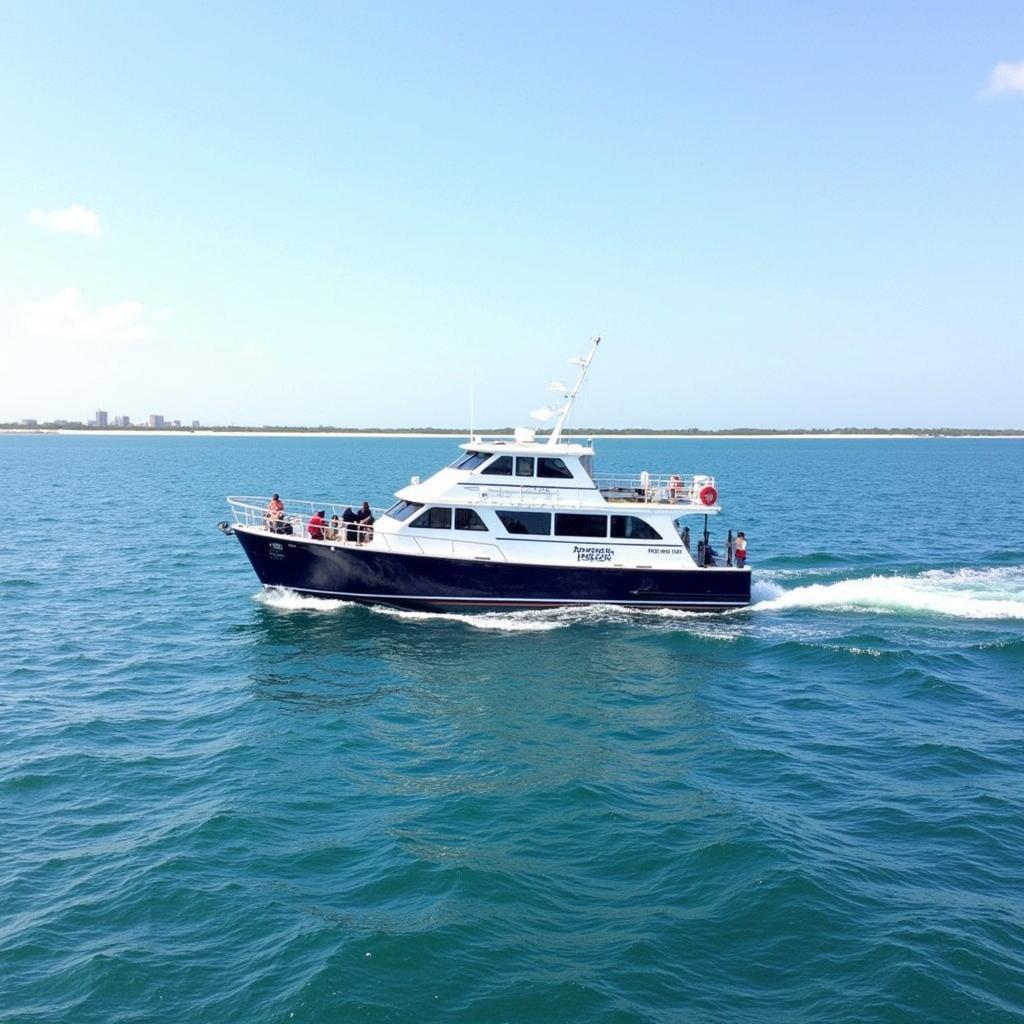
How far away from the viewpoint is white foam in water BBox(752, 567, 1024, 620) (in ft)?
77.6

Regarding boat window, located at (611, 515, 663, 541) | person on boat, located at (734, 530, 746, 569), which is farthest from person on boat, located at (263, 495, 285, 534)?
person on boat, located at (734, 530, 746, 569)

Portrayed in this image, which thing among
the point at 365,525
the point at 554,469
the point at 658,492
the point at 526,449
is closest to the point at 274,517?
the point at 365,525

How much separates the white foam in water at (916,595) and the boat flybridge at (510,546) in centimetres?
236

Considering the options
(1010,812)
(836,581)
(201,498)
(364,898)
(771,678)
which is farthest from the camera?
(201,498)

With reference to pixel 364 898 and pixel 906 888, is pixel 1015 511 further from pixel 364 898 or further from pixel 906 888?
pixel 364 898

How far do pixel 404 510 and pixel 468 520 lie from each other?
7.15 ft

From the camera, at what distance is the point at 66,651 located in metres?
19.6

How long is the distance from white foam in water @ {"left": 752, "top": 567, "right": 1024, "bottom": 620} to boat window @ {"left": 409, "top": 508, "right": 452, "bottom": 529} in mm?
9639

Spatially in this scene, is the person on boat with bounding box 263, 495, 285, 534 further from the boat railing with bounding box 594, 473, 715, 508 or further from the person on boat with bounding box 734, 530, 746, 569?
the person on boat with bounding box 734, 530, 746, 569

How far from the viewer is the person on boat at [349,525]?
2308cm

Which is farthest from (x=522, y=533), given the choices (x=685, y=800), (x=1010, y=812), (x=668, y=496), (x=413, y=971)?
(x=413, y=971)

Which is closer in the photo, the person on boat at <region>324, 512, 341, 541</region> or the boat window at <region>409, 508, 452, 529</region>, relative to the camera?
the boat window at <region>409, 508, 452, 529</region>

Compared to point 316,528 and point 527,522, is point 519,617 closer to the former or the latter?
point 527,522

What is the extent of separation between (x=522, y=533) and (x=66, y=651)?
12083 millimetres
